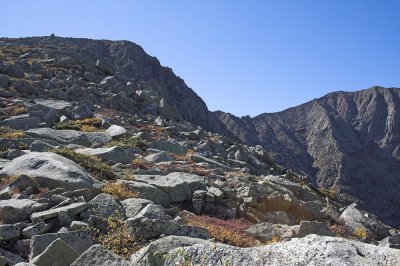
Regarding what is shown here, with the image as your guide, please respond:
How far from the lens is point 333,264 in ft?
21.2

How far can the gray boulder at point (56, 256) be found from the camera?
7773mm

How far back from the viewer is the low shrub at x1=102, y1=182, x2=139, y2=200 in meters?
13.9

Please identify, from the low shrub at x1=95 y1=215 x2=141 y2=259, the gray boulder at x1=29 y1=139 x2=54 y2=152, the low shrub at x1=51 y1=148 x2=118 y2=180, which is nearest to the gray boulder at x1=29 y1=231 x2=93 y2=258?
the low shrub at x1=95 y1=215 x2=141 y2=259

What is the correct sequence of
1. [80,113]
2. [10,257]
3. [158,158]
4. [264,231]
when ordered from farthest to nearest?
[80,113] → [158,158] → [264,231] → [10,257]

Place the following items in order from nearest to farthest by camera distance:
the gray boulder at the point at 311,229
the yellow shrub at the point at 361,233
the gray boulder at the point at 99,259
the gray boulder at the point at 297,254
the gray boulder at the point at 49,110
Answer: the gray boulder at the point at 297,254 < the gray boulder at the point at 99,259 < the gray boulder at the point at 311,229 < the yellow shrub at the point at 361,233 < the gray boulder at the point at 49,110

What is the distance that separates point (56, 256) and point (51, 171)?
23.7 feet

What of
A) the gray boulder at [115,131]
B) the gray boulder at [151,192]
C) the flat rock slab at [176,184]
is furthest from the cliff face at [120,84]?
the gray boulder at [151,192]

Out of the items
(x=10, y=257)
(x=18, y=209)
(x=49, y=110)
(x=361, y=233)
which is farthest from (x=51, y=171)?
(x=49, y=110)

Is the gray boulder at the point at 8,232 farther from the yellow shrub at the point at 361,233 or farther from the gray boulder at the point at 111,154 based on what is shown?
the yellow shrub at the point at 361,233

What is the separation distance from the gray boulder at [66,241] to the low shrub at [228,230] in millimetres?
3657

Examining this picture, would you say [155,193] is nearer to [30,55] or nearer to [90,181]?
[90,181]

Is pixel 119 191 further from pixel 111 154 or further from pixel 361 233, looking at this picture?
pixel 361 233

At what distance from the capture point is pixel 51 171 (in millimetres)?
14586

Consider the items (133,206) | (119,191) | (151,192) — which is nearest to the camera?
(133,206)
